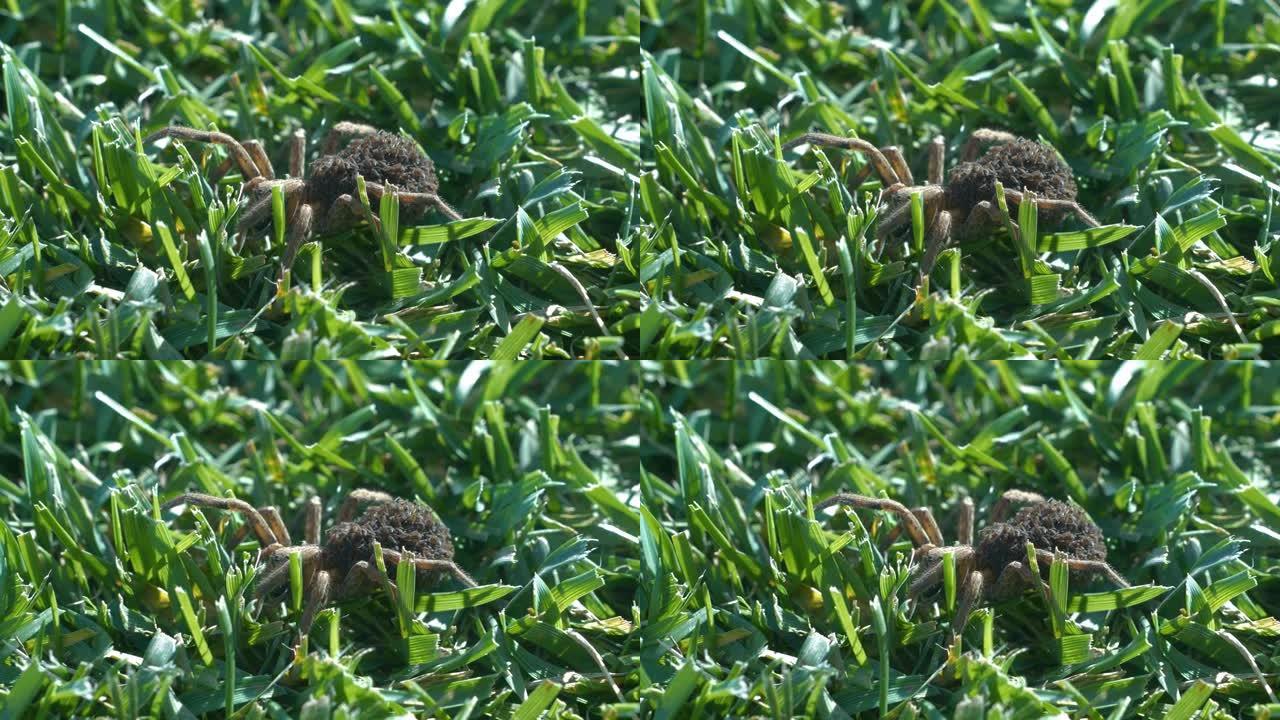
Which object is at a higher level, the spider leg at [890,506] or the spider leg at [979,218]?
the spider leg at [979,218]

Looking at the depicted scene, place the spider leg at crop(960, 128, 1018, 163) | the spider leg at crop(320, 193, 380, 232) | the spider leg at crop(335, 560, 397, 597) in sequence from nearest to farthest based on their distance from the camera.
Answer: the spider leg at crop(335, 560, 397, 597) < the spider leg at crop(320, 193, 380, 232) < the spider leg at crop(960, 128, 1018, 163)

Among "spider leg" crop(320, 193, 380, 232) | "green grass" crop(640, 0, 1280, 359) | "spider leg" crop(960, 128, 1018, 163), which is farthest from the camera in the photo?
"spider leg" crop(960, 128, 1018, 163)

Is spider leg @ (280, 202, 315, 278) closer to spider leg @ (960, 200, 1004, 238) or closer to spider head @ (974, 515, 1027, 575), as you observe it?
spider leg @ (960, 200, 1004, 238)

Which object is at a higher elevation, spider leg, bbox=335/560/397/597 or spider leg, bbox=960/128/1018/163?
spider leg, bbox=960/128/1018/163

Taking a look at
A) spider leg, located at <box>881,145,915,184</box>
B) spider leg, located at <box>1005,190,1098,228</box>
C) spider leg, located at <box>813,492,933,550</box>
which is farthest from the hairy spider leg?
spider leg, located at <box>1005,190,1098,228</box>

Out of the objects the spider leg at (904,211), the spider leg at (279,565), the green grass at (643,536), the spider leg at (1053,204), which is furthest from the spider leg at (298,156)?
the spider leg at (1053,204)

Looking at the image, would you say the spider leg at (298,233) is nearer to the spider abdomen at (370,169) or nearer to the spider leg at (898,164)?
the spider abdomen at (370,169)
